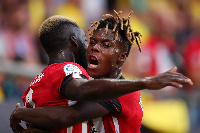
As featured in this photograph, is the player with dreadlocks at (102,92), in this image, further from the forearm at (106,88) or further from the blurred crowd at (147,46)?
the blurred crowd at (147,46)

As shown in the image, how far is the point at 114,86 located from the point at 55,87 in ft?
1.92

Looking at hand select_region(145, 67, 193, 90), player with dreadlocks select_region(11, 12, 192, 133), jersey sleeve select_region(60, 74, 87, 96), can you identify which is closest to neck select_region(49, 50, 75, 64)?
player with dreadlocks select_region(11, 12, 192, 133)

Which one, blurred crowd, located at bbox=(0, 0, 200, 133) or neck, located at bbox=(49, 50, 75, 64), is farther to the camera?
blurred crowd, located at bbox=(0, 0, 200, 133)

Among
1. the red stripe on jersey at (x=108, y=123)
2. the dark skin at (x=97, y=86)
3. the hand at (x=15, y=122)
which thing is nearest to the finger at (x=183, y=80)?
the dark skin at (x=97, y=86)

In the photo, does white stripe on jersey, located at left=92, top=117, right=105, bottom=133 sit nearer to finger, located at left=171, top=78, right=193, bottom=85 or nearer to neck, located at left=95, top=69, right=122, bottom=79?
neck, located at left=95, top=69, right=122, bottom=79

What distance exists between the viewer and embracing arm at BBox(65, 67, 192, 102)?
114 inches

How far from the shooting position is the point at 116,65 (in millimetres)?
3799

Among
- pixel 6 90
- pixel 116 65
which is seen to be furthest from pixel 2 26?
pixel 116 65

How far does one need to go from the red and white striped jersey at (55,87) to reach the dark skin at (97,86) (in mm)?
79

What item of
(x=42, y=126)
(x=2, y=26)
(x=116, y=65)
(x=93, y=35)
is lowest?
(x=42, y=126)

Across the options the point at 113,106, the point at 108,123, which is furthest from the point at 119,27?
the point at 108,123

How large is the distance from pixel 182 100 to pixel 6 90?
3003 mm

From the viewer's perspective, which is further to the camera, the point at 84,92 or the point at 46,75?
the point at 46,75

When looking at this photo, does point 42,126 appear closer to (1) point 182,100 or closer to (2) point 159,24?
(1) point 182,100
